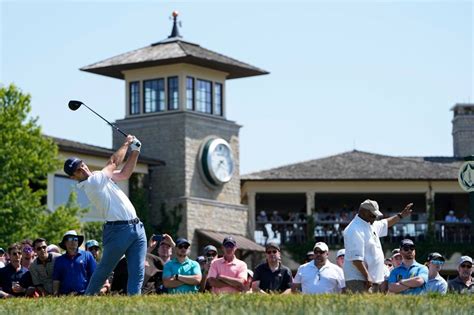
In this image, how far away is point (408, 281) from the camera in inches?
683

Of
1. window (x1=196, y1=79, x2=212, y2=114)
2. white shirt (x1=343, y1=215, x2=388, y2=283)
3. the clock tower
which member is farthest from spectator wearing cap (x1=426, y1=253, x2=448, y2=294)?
window (x1=196, y1=79, x2=212, y2=114)

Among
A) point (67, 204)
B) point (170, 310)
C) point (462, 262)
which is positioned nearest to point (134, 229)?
point (170, 310)

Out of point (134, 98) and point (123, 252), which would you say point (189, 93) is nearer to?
point (134, 98)

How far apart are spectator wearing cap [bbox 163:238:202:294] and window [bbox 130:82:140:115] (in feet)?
110

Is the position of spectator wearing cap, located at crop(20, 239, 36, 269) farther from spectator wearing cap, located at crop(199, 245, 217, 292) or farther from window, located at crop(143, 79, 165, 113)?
window, located at crop(143, 79, 165, 113)

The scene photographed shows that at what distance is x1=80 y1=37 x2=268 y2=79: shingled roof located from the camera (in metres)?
50.5

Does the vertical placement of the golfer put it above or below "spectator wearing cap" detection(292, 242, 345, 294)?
above

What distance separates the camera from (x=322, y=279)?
18.5 meters

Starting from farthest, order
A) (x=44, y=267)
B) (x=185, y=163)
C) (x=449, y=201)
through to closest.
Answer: (x=449, y=201)
(x=185, y=163)
(x=44, y=267)

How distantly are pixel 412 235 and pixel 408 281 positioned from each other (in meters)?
37.6

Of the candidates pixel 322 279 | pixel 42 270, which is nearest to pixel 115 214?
pixel 42 270

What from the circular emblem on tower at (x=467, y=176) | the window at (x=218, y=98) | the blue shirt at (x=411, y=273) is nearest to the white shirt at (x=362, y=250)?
the blue shirt at (x=411, y=273)

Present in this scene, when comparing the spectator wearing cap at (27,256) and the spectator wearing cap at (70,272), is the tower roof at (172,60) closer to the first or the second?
the spectator wearing cap at (27,256)

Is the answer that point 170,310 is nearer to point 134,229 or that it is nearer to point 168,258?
point 134,229
